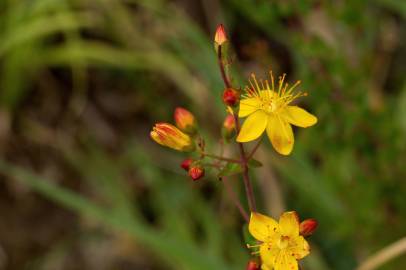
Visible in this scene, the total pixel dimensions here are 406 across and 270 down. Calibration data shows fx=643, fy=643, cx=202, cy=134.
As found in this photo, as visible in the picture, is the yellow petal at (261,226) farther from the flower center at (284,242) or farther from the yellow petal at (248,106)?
the yellow petal at (248,106)

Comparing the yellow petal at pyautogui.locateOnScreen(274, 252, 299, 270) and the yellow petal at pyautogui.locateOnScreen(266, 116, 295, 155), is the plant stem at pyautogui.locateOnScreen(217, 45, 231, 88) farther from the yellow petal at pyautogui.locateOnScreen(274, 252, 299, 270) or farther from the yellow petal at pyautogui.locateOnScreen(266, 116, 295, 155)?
the yellow petal at pyautogui.locateOnScreen(274, 252, 299, 270)

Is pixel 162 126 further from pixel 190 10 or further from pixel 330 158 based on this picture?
pixel 190 10

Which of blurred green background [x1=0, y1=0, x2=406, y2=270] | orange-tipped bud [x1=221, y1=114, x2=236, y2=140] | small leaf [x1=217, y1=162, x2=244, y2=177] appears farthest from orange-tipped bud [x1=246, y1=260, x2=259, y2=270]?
blurred green background [x1=0, y1=0, x2=406, y2=270]

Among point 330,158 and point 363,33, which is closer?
point 330,158

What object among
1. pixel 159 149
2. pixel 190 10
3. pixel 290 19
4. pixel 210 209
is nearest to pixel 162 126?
pixel 290 19

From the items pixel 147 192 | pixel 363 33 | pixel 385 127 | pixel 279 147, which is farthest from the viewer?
pixel 147 192

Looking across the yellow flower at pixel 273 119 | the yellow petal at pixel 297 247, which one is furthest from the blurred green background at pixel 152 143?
the yellow petal at pixel 297 247

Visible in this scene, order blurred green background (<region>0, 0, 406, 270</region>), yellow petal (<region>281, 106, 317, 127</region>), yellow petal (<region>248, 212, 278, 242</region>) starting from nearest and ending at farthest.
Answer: yellow petal (<region>248, 212, 278, 242</region>), yellow petal (<region>281, 106, 317, 127</region>), blurred green background (<region>0, 0, 406, 270</region>)
